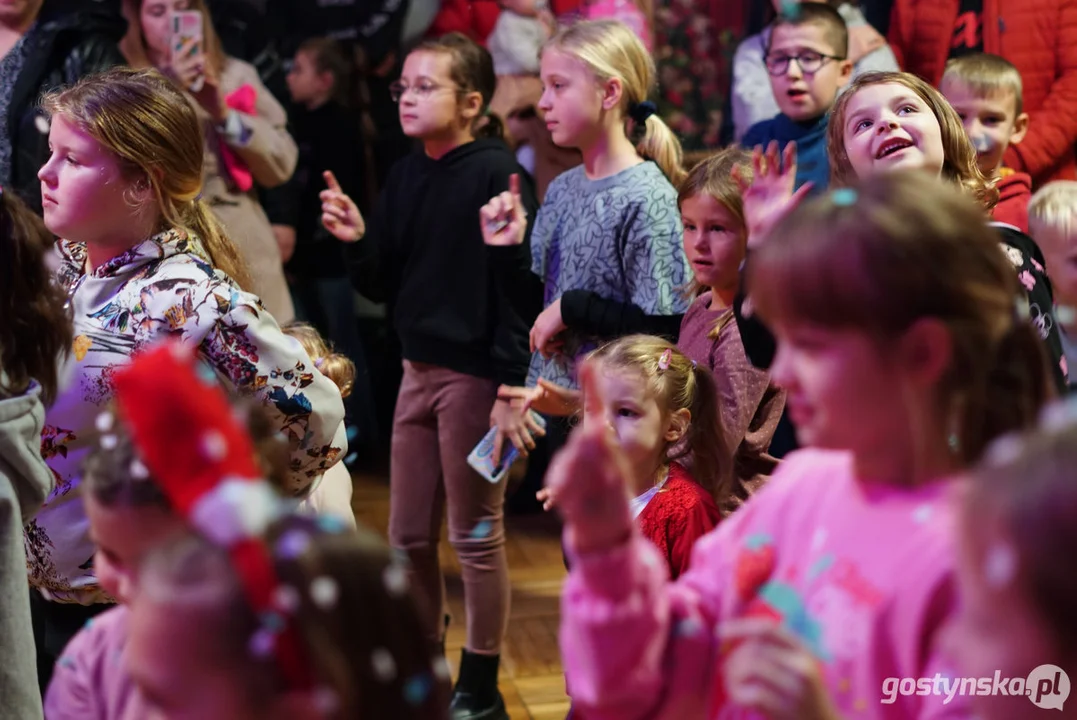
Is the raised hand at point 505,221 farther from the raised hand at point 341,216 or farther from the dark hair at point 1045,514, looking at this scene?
the dark hair at point 1045,514

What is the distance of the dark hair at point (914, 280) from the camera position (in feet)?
2.86

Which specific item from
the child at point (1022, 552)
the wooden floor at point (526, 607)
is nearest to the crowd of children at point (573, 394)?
the child at point (1022, 552)

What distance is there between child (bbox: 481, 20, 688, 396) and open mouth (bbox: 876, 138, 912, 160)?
29.1 inches

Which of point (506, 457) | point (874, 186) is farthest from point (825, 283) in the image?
point (506, 457)

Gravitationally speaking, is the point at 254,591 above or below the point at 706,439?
above

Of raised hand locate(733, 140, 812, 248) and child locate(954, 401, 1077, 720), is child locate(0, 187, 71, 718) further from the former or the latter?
child locate(954, 401, 1077, 720)

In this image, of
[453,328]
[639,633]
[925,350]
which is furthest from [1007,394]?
[453,328]

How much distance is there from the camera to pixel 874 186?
916 mm

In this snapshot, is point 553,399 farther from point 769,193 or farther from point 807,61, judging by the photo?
point 807,61

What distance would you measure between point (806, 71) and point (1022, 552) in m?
2.34

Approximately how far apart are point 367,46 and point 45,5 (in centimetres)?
114

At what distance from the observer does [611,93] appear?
2.57m

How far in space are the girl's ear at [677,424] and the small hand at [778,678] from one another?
1056mm

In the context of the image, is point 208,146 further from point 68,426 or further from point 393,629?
point 393,629
